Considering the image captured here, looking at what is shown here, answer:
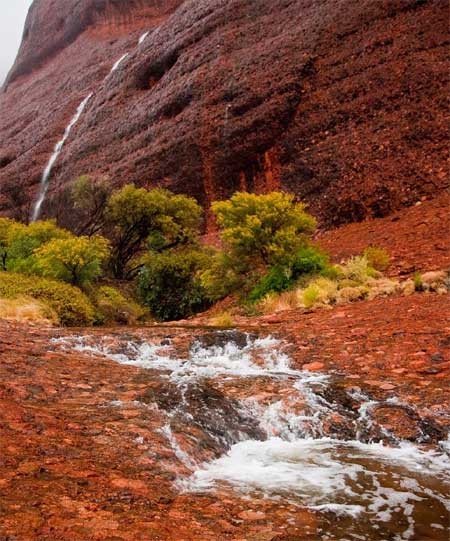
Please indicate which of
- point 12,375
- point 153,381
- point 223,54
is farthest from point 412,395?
point 223,54

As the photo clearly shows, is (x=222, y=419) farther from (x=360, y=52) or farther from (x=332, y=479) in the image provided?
(x=360, y=52)

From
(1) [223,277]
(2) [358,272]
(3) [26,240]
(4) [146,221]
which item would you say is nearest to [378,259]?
(2) [358,272]

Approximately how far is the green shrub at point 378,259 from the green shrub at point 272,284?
2.34m

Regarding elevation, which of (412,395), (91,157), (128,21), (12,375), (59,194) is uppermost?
(128,21)

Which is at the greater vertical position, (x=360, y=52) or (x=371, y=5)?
(x=371, y=5)

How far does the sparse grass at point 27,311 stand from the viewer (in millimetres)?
12461

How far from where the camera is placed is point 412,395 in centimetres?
601

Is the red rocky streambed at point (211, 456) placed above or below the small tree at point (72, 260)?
below

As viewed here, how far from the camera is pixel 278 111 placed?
23656 millimetres

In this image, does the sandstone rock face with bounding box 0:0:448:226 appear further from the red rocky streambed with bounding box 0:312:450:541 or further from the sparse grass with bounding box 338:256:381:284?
the red rocky streambed with bounding box 0:312:450:541

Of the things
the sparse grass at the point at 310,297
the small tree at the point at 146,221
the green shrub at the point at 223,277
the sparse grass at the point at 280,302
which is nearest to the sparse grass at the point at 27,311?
the green shrub at the point at 223,277

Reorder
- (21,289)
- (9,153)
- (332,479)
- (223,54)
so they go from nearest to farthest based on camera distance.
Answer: (332,479)
(21,289)
(223,54)
(9,153)

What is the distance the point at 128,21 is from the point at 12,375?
5395cm

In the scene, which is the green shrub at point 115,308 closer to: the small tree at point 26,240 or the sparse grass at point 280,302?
the small tree at point 26,240
